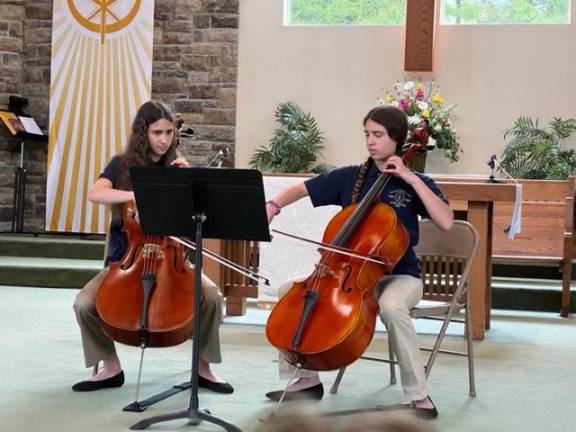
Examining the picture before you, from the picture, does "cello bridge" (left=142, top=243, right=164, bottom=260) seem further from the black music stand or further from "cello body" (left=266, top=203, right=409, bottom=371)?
"cello body" (left=266, top=203, right=409, bottom=371)

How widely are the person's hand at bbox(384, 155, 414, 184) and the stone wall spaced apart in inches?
222

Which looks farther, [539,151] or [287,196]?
[539,151]

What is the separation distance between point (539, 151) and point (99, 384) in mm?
5039

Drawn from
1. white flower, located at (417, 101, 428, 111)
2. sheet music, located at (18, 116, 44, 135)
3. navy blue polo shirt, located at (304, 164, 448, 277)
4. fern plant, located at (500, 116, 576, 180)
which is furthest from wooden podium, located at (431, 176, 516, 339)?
sheet music, located at (18, 116, 44, 135)

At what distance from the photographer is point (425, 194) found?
10.9 ft

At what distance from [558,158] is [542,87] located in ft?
2.75

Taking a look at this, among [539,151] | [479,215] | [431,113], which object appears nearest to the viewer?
[479,215]

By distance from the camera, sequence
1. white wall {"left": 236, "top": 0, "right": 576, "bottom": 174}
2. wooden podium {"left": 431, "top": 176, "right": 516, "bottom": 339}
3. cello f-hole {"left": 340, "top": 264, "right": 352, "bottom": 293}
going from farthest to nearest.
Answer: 1. white wall {"left": 236, "top": 0, "right": 576, "bottom": 174}
2. wooden podium {"left": 431, "top": 176, "right": 516, "bottom": 339}
3. cello f-hole {"left": 340, "top": 264, "right": 352, "bottom": 293}

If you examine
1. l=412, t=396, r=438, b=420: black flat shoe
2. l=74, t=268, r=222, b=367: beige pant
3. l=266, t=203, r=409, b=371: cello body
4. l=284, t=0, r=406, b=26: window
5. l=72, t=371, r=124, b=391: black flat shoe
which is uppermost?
l=284, t=0, r=406, b=26: window

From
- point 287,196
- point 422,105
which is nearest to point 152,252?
point 287,196

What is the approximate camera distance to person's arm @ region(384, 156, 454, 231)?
10.8ft

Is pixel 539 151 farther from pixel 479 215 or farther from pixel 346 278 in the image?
pixel 346 278

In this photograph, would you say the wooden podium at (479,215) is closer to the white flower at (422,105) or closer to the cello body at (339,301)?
the white flower at (422,105)

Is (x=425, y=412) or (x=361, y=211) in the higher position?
(x=361, y=211)
